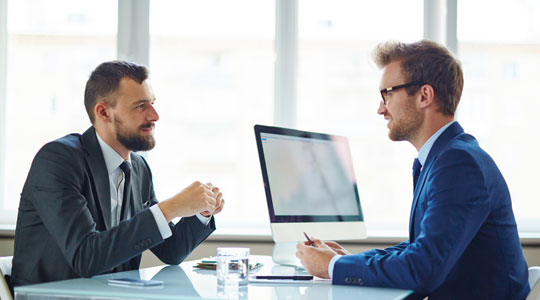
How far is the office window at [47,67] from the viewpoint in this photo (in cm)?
370

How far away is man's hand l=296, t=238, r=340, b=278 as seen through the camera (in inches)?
68.3

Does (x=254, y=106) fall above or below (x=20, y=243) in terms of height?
above

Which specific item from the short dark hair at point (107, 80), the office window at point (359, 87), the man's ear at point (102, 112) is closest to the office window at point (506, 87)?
the office window at point (359, 87)

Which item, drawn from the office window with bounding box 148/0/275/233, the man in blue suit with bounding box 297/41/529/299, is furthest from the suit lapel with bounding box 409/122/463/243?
the office window with bounding box 148/0/275/233

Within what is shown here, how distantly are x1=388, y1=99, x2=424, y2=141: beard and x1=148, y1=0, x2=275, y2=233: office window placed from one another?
5.56ft

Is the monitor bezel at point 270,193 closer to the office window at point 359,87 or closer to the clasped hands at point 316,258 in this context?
the clasped hands at point 316,258

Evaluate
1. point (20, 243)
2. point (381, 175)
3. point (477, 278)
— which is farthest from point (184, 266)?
point (381, 175)

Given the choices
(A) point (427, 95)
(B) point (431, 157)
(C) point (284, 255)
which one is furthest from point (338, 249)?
(A) point (427, 95)

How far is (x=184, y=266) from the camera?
6.90 feet

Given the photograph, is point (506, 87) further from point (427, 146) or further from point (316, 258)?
point (316, 258)

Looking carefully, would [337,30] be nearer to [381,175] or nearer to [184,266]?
[381,175]

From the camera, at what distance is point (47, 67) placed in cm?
372

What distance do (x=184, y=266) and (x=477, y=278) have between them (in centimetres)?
96

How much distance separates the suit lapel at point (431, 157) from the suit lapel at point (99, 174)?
37.7 inches
